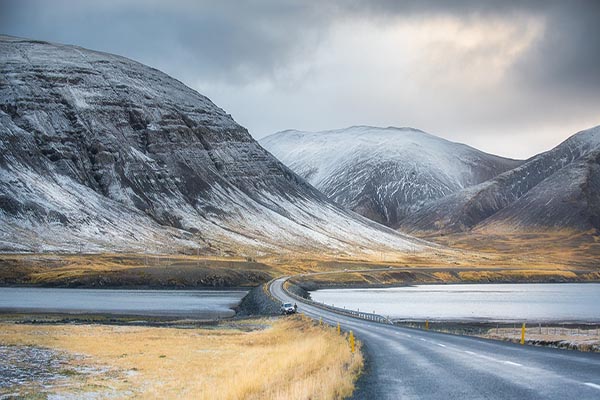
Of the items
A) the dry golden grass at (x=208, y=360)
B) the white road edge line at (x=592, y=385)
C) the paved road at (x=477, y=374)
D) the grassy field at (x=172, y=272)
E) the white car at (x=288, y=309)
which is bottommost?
the dry golden grass at (x=208, y=360)

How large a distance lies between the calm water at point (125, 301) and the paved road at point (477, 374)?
57.6 m

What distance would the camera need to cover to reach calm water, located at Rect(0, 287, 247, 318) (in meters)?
89.2

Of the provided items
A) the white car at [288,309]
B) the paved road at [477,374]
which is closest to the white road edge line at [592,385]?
the paved road at [477,374]

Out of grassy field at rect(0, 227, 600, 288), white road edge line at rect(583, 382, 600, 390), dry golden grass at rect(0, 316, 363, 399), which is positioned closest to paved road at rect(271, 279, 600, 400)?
white road edge line at rect(583, 382, 600, 390)

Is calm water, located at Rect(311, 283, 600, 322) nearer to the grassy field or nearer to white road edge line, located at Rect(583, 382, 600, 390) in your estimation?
the grassy field

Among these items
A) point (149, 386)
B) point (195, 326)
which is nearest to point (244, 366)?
point (149, 386)

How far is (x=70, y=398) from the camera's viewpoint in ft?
84.1

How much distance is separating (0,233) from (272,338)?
157 m

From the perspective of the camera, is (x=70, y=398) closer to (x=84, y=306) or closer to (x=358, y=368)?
(x=358, y=368)

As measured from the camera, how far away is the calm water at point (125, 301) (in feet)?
293

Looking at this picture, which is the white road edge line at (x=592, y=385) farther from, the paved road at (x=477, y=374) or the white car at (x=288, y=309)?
the white car at (x=288, y=309)

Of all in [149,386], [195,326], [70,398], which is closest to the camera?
[70,398]

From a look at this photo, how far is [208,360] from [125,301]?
248ft

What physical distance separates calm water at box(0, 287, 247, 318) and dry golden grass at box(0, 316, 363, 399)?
105ft
